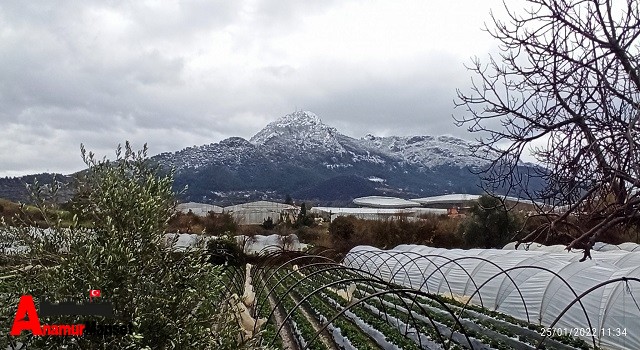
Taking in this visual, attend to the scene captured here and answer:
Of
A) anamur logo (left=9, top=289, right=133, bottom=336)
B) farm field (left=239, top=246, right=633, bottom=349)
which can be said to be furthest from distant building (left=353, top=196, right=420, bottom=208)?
anamur logo (left=9, top=289, right=133, bottom=336)

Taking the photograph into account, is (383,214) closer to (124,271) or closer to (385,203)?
(385,203)

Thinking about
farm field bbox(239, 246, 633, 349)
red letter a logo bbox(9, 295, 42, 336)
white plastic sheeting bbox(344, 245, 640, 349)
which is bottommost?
farm field bbox(239, 246, 633, 349)

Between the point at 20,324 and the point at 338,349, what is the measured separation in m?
10.1

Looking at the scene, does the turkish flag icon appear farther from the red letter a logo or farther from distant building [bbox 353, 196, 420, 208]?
distant building [bbox 353, 196, 420, 208]

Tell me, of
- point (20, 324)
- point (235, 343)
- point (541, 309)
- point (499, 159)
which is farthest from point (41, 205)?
point (541, 309)

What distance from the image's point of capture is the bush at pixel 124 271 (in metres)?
3.55

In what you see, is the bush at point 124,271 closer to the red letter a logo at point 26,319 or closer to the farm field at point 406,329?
the red letter a logo at point 26,319

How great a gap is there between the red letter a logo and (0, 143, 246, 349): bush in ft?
0.19

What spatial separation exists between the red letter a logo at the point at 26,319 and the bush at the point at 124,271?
0.06m

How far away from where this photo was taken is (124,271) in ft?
11.9

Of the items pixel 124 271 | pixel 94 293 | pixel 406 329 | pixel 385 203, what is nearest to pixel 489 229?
pixel 406 329

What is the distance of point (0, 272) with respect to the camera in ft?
12.3

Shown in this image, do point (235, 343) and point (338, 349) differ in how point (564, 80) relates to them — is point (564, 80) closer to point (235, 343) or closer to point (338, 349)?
point (235, 343)

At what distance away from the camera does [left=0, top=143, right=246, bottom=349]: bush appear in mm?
3555
